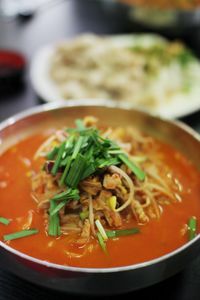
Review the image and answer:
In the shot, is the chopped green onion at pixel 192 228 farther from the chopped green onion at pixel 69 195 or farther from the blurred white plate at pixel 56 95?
the blurred white plate at pixel 56 95

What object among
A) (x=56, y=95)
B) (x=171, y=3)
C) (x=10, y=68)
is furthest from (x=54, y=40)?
(x=56, y=95)

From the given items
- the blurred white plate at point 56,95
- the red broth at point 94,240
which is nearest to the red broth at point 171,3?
the blurred white plate at point 56,95

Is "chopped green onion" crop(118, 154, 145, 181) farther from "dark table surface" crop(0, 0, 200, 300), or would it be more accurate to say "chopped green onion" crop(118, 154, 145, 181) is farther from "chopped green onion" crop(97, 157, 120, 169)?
"dark table surface" crop(0, 0, 200, 300)

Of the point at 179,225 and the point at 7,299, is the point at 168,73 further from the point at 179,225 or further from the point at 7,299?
the point at 7,299

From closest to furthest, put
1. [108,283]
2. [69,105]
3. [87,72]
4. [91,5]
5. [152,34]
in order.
Result: [108,283] < [69,105] < [87,72] < [152,34] < [91,5]

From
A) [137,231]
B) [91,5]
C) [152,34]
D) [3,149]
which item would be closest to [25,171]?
[3,149]
